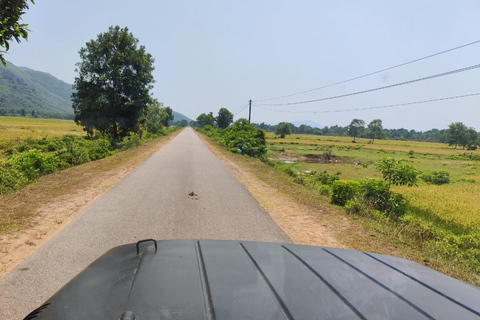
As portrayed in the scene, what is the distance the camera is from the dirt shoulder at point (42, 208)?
14.1 feet

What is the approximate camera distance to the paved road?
329 centimetres

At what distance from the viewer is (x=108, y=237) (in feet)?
15.6

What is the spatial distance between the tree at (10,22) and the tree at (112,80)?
64.0ft

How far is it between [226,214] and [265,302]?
5301mm

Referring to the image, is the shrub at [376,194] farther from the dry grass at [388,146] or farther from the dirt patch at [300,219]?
the dry grass at [388,146]

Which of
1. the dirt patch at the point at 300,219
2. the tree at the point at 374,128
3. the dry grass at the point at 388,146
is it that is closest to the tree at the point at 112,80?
the dirt patch at the point at 300,219

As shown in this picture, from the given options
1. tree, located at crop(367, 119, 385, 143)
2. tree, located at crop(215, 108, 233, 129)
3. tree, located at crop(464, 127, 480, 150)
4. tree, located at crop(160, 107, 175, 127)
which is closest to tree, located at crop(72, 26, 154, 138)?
tree, located at crop(160, 107, 175, 127)

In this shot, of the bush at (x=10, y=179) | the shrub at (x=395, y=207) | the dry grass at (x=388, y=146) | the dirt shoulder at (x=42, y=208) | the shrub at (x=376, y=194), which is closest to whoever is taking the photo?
the dirt shoulder at (x=42, y=208)

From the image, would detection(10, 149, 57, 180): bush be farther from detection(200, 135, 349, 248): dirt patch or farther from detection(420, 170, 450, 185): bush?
detection(420, 170, 450, 185): bush

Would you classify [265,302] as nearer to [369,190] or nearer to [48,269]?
[48,269]

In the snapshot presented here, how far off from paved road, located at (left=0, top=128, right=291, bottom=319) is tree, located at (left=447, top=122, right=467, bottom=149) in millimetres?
109361

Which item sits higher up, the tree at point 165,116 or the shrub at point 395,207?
the tree at point 165,116

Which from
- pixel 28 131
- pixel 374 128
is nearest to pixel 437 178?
pixel 28 131

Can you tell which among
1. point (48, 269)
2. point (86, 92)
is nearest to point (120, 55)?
point (86, 92)
